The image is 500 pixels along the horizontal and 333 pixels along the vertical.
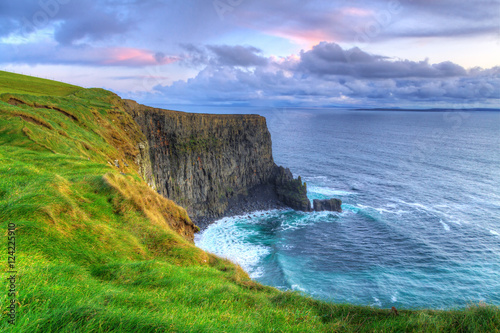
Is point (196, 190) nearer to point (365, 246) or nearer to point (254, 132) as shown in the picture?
point (254, 132)

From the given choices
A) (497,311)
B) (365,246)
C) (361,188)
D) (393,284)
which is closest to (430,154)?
(361,188)

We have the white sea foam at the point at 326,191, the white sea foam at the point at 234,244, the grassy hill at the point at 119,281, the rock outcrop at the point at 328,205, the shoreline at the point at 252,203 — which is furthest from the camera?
the white sea foam at the point at 326,191

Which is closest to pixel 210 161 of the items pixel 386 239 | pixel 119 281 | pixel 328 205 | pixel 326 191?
pixel 328 205

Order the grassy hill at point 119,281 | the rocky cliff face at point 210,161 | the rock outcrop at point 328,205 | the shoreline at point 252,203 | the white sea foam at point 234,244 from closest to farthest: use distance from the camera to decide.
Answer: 1. the grassy hill at point 119,281
2. the white sea foam at point 234,244
3. the rocky cliff face at point 210,161
4. the rock outcrop at point 328,205
5. the shoreline at point 252,203

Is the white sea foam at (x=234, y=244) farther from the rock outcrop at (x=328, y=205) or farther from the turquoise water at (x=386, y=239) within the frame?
the rock outcrop at (x=328, y=205)

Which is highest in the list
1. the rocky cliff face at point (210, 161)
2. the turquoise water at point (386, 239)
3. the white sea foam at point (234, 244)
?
the rocky cliff face at point (210, 161)

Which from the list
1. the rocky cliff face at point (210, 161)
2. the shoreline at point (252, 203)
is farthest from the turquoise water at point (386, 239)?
the rocky cliff face at point (210, 161)

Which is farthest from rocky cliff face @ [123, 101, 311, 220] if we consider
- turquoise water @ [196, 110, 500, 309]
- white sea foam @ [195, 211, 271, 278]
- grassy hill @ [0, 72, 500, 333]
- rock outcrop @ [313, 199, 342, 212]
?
grassy hill @ [0, 72, 500, 333]
